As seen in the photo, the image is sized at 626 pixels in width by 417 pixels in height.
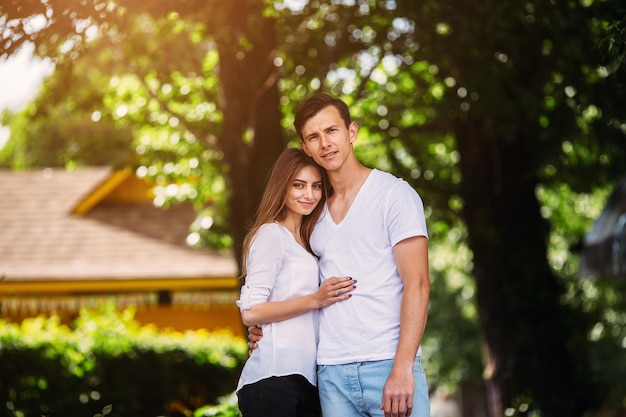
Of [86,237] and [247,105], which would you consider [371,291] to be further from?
[86,237]

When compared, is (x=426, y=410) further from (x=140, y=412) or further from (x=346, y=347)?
(x=140, y=412)

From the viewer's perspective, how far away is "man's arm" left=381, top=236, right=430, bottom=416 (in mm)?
4094

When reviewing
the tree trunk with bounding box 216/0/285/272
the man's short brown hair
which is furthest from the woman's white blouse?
the tree trunk with bounding box 216/0/285/272

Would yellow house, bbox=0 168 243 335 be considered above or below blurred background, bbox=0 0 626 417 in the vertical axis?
below

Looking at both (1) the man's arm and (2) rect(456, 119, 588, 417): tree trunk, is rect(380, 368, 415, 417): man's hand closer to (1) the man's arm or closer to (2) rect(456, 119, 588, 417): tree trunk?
(1) the man's arm

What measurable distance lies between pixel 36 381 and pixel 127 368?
6.90 feet

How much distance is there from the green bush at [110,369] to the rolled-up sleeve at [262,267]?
18.0ft

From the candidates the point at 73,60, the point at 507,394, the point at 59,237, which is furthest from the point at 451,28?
the point at 59,237


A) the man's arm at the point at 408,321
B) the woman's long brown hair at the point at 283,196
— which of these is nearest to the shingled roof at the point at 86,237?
the woman's long brown hair at the point at 283,196

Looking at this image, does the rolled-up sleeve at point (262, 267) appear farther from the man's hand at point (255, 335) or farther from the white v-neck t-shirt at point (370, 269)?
the white v-neck t-shirt at point (370, 269)

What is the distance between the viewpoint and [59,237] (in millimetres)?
21672

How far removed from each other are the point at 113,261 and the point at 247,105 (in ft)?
40.8

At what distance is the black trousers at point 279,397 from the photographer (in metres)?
4.32

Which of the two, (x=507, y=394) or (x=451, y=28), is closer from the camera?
(x=451, y=28)
